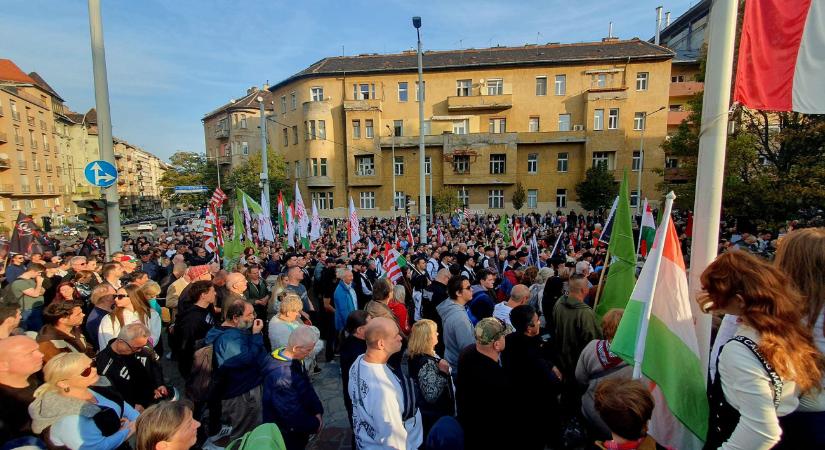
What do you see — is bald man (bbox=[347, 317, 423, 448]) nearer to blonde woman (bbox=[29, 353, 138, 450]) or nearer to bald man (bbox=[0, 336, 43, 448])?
blonde woman (bbox=[29, 353, 138, 450])

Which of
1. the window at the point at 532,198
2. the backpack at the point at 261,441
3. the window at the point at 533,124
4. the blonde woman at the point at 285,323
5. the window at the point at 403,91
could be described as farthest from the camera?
the window at the point at 403,91

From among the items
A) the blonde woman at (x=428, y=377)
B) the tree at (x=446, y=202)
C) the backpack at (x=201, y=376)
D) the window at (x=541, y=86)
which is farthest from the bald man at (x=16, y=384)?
the window at (x=541, y=86)

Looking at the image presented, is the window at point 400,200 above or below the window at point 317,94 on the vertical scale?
below

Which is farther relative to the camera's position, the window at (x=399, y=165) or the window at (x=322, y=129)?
the window at (x=399, y=165)

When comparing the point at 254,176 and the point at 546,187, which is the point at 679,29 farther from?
the point at 254,176

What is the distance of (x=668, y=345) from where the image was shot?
2.31 meters

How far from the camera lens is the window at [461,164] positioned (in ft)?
120

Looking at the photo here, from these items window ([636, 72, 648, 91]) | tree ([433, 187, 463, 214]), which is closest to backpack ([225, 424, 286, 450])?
tree ([433, 187, 463, 214])

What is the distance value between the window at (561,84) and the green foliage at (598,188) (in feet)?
26.2

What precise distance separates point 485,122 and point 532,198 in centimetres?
852

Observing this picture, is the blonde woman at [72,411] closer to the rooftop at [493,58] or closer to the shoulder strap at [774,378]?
the shoulder strap at [774,378]

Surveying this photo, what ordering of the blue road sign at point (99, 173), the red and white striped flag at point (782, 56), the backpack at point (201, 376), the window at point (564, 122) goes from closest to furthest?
the red and white striped flag at point (782, 56)
the backpack at point (201, 376)
the blue road sign at point (99, 173)
the window at point (564, 122)

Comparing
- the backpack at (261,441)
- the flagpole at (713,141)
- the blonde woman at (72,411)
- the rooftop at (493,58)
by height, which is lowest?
the blonde woman at (72,411)

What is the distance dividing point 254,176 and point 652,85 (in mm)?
37225
